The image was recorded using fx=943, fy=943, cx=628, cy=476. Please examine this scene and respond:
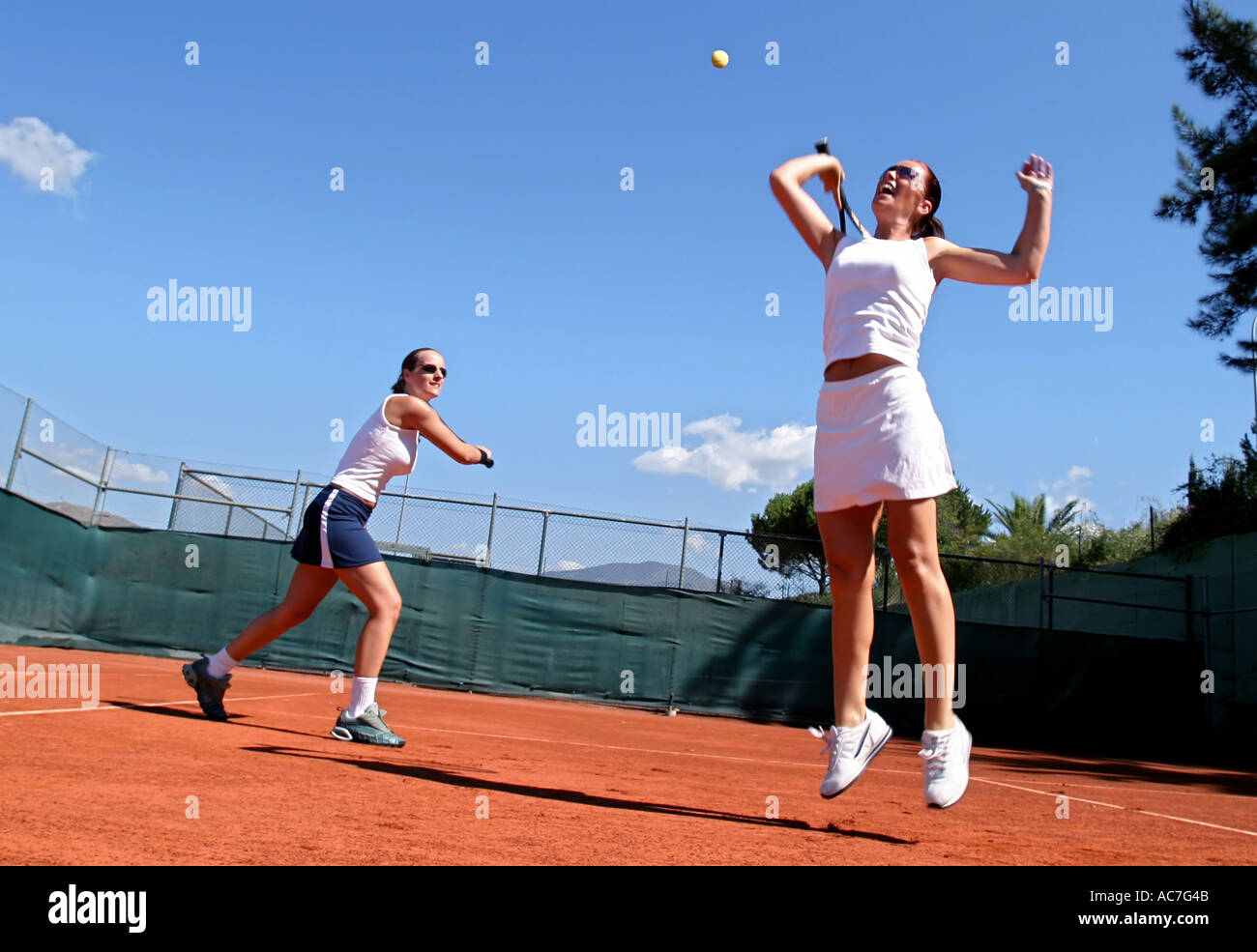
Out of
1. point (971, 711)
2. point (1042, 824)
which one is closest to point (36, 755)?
point (1042, 824)

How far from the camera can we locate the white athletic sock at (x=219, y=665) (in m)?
4.42

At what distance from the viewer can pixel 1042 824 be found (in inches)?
116

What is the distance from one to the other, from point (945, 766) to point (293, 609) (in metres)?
3.05

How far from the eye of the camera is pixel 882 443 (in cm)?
259

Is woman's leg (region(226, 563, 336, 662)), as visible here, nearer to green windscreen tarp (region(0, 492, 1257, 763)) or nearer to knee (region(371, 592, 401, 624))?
knee (region(371, 592, 401, 624))

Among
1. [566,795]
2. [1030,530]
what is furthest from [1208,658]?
[1030,530]

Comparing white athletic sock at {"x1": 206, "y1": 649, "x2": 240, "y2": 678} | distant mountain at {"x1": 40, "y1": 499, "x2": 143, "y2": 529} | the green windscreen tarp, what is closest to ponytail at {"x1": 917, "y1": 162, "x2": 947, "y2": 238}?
white athletic sock at {"x1": 206, "y1": 649, "x2": 240, "y2": 678}

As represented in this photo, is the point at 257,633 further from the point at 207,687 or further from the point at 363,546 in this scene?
the point at 363,546

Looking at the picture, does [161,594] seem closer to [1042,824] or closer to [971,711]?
[971,711]

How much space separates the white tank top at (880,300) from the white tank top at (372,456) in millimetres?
2256

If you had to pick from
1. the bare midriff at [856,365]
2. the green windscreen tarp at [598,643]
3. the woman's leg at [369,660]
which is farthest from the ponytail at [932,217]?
the green windscreen tarp at [598,643]

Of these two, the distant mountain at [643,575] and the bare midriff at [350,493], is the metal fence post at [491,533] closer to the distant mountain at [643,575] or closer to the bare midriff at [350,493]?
the distant mountain at [643,575]

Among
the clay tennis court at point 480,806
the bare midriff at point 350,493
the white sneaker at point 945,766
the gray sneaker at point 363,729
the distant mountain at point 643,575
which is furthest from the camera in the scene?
the distant mountain at point 643,575

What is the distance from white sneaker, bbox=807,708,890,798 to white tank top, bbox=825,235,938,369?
→ 1059mm
